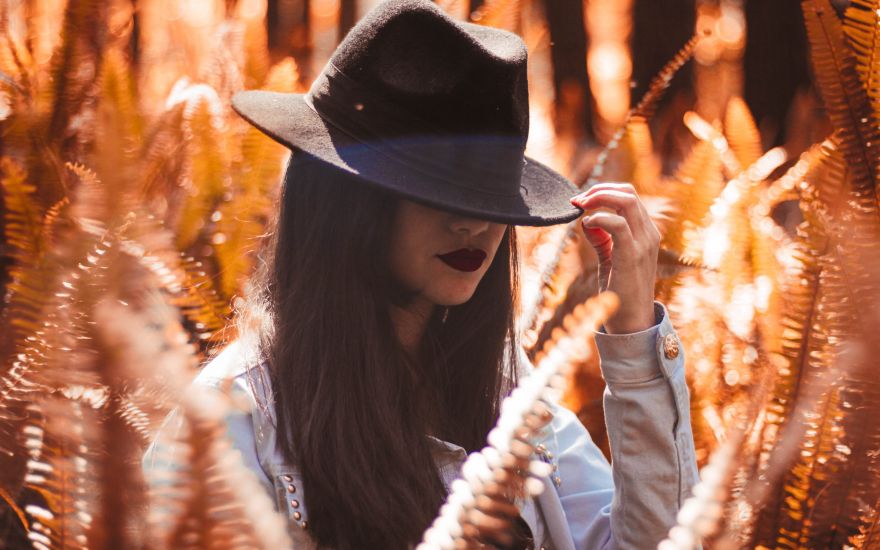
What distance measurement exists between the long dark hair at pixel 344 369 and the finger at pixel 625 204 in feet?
0.80

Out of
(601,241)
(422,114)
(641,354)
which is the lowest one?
(641,354)

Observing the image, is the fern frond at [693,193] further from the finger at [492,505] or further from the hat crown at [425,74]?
the finger at [492,505]

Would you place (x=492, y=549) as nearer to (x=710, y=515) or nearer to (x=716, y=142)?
(x=710, y=515)

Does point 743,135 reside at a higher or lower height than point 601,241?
higher

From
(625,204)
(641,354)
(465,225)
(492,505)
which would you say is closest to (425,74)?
(465,225)

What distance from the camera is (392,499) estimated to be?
88 centimetres

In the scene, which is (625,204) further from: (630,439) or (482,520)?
(482,520)

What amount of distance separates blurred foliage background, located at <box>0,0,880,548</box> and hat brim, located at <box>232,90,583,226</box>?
14cm

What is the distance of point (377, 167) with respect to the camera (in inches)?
33.0

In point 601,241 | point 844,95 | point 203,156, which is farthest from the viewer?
point 203,156

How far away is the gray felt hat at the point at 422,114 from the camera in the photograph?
0.85 meters

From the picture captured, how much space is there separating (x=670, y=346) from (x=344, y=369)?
365 mm

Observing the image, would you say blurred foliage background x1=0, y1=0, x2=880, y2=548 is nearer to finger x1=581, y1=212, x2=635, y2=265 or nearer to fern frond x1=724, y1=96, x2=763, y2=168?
fern frond x1=724, y1=96, x2=763, y2=168

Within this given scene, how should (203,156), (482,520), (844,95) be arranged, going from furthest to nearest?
1. (203,156)
2. (844,95)
3. (482,520)
